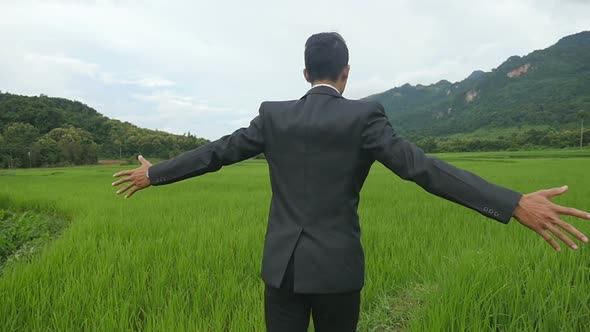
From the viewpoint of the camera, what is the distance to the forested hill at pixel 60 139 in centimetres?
3625

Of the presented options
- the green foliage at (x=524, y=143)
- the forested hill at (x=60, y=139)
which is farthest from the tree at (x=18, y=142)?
the green foliage at (x=524, y=143)

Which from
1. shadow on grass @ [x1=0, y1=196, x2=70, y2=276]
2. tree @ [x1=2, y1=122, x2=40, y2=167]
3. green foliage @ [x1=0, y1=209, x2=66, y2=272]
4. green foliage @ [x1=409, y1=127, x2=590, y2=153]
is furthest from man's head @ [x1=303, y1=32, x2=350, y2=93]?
green foliage @ [x1=409, y1=127, x2=590, y2=153]

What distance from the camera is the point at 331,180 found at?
1.30 m

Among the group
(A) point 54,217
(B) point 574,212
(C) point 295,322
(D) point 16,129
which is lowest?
(A) point 54,217

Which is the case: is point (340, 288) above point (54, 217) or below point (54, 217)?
above

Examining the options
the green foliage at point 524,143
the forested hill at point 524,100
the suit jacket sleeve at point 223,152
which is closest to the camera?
the suit jacket sleeve at point 223,152

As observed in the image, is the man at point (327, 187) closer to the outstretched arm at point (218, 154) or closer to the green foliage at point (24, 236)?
the outstretched arm at point (218, 154)

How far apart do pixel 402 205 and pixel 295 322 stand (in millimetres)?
5690

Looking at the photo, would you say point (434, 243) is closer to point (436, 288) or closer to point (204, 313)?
point (436, 288)

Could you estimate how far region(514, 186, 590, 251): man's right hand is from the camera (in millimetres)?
1133

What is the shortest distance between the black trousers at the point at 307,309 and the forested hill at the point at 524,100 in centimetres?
6390

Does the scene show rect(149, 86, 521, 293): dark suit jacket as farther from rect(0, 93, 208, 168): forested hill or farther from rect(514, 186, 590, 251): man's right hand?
rect(0, 93, 208, 168): forested hill

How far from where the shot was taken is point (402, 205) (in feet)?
22.1

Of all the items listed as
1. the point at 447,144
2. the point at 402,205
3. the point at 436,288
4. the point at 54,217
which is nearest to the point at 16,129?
the point at 54,217
